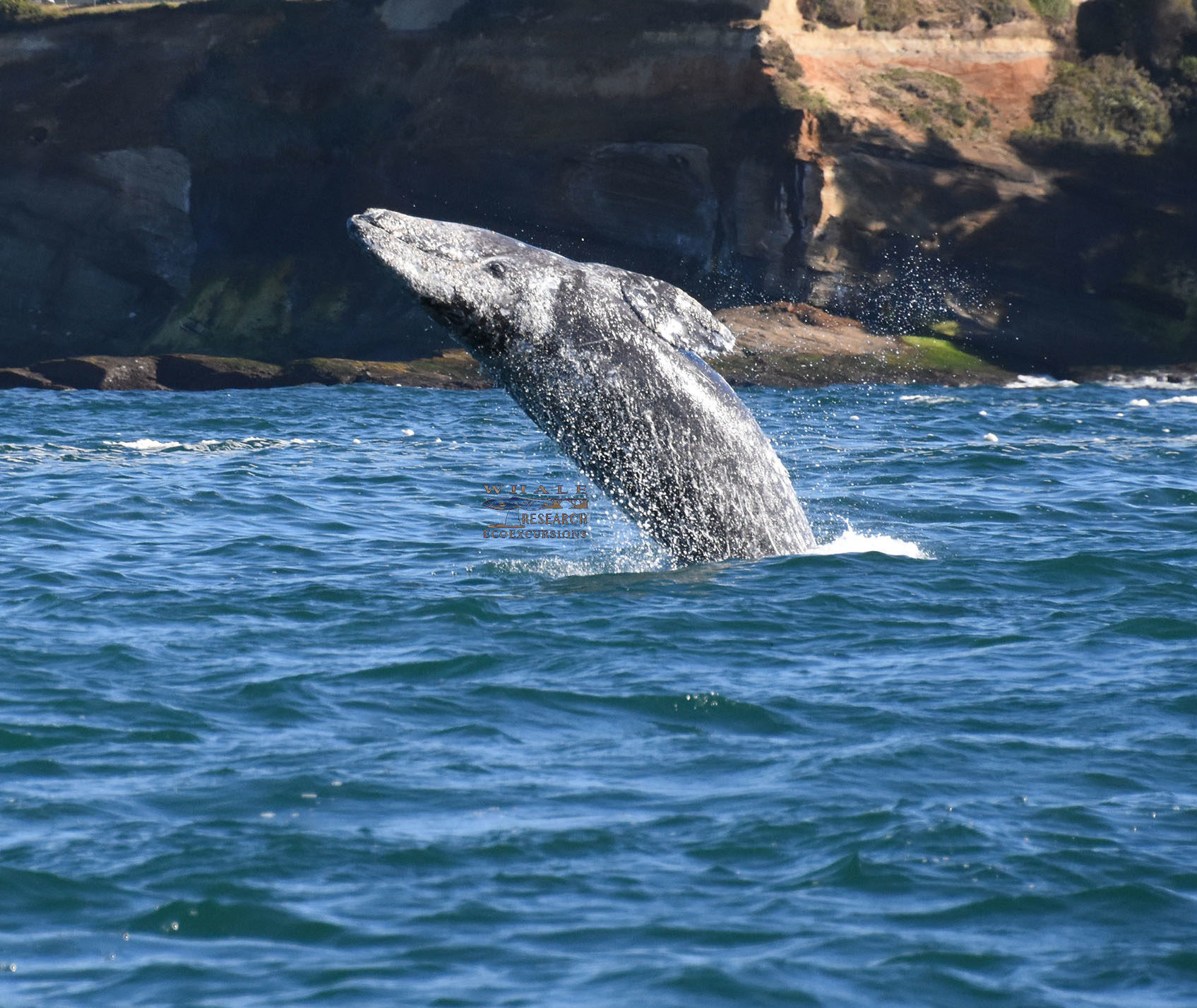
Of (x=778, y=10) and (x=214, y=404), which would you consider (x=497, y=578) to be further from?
(x=778, y=10)

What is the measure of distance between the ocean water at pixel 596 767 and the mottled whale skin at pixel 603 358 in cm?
84

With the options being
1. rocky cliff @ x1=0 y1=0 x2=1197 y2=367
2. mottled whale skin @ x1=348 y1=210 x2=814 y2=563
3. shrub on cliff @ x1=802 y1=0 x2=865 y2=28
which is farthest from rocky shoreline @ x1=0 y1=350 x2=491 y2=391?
mottled whale skin @ x1=348 y1=210 x2=814 y2=563

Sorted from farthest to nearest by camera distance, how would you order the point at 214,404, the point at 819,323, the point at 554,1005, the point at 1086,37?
1. the point at 1086,37
2. the point at 819,323
3. the point at 214,404
4. the point at 554,1005

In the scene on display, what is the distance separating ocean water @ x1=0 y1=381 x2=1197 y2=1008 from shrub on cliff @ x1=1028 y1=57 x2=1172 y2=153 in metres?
25.7

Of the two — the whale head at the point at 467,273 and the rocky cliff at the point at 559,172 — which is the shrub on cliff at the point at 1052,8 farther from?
the whale head at the point at 467,273

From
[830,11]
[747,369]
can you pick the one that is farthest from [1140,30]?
[747,369]

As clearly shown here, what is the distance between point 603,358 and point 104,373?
27658 millimetres

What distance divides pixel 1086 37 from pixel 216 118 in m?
24.7

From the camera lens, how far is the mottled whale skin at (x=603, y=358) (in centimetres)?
1007

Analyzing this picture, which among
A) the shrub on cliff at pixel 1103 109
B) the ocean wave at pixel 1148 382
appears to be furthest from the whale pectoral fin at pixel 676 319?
the shrub on cliff at pixel 1103 109

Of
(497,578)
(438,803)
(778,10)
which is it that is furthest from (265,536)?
(778,10)

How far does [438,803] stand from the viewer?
6.79m

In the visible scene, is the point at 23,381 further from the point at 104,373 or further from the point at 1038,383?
the point at 1038,383

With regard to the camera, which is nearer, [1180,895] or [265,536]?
[1180,895]
